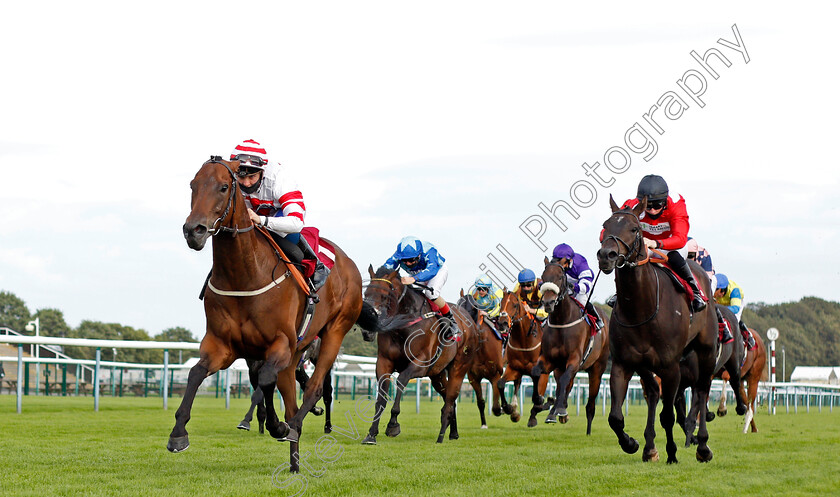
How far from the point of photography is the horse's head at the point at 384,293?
963 centimetres

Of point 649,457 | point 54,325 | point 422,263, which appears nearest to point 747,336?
point 422,263

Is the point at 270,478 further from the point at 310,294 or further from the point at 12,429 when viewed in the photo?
the point at 12,429

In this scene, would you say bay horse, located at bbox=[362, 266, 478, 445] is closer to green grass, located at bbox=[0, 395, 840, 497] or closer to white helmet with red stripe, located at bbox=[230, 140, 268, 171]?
green grass, located at bbox=[0, 395, 840, 497]

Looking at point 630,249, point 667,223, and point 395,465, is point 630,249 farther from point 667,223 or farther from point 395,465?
point 395,465

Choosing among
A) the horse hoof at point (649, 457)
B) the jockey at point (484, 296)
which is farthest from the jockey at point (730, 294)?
the horse hoof at point (649, 457)

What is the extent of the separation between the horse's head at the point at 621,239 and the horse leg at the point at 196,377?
2.89 metres

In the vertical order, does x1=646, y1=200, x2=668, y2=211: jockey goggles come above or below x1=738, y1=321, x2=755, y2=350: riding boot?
above

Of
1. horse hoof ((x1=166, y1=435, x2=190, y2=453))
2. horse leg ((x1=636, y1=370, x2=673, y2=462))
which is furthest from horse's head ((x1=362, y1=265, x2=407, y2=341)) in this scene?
horse hoof ((x1=166, y1=435, x2=190, y2=453))

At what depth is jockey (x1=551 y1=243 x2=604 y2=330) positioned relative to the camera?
42.1 feet

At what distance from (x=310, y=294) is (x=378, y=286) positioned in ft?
10.3

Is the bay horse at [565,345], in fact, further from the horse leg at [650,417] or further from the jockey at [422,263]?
the horse leg at [650,417]

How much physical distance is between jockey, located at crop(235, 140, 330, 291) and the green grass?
1.68 meters

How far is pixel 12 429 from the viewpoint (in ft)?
32.3

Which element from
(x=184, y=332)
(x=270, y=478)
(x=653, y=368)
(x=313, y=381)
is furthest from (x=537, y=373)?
(x=184, y=332)
